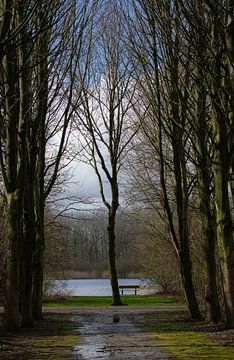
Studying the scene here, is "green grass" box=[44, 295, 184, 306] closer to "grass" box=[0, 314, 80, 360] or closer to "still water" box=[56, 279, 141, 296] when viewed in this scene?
"still water" box=[56, 279, 141, 296]

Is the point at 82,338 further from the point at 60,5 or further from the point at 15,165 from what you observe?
the point at 60,5

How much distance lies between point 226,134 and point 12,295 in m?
5.56

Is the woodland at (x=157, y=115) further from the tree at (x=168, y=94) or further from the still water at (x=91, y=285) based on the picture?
the still water at (x=91, y=285)

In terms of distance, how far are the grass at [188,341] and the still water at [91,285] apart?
2002 centimetres

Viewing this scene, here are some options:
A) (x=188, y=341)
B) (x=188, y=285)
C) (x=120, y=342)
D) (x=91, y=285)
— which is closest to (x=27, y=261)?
(x=120, y=342)

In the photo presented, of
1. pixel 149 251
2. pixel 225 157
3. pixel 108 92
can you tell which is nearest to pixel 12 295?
pixel 225 157

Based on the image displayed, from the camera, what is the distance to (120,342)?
34.8ft

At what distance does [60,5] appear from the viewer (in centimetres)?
1134

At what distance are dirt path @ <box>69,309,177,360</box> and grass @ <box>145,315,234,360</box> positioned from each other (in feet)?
0.68

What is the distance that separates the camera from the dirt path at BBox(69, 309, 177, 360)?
29.0ft

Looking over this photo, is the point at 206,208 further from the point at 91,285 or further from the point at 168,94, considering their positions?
the point at 91,285

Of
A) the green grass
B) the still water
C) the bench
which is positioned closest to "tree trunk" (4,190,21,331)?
the green grass

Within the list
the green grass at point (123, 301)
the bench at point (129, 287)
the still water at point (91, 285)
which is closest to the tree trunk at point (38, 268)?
the green grass at point (123, 301)

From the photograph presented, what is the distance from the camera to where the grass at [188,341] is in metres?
8.81
